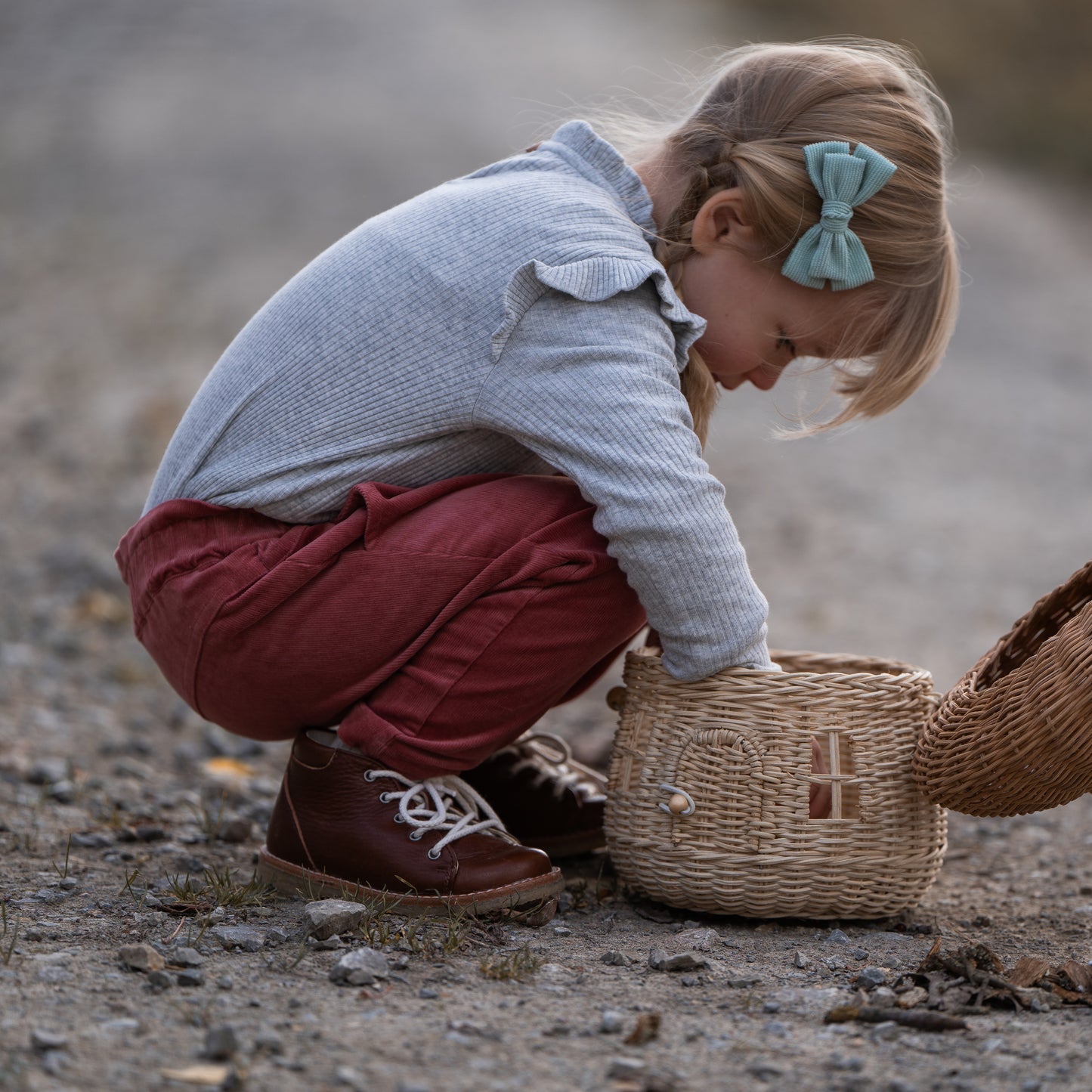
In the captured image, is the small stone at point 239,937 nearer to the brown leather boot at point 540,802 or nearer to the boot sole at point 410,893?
the boot sole at point 410,893

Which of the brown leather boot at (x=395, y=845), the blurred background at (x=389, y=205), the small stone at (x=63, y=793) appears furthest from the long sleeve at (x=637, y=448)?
the small stone at (x=63, y=793)

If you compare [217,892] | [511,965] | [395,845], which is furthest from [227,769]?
[511,965]

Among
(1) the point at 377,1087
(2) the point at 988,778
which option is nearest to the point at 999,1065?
(2) the point at 988,778

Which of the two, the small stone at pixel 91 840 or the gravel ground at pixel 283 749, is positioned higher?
the gravel ground at pixel 283 749

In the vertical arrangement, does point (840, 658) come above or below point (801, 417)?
below

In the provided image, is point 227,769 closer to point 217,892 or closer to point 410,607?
point 217,892

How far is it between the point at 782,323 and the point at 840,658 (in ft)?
1.89

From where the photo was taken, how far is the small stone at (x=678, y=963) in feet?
5.15

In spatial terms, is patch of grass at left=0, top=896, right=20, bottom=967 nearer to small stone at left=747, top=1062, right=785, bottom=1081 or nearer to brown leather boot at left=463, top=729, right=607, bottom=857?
brown leather boot at left=463, top=729, right=607, bottom=857

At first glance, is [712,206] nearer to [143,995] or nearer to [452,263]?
[452,263]

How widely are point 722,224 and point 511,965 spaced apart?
1.06m

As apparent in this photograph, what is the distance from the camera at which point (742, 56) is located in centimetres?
194

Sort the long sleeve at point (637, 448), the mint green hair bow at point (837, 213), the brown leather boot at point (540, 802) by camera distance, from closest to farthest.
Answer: the long sleeve at point (637, 448)
the mint green hair bow at point (837, 213)
the brown leather boot at point (540, 802)

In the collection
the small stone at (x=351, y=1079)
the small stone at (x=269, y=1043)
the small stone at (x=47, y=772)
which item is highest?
the small stone at (x=351, y=1079)
